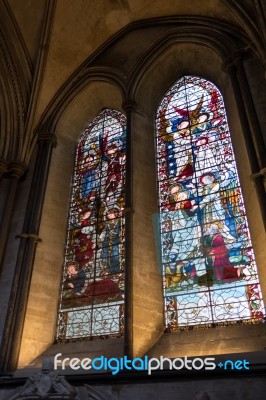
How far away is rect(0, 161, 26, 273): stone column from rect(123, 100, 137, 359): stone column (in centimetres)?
232

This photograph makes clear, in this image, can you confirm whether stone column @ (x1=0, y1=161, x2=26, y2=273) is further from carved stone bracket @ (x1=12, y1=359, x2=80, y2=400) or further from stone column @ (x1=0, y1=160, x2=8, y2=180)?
carved stone bracket @ (x1=12, y1=359, x2=80, y2=400)

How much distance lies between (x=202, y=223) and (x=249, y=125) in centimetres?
167

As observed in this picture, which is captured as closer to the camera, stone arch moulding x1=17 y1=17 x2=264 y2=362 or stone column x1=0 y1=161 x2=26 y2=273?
stone column x1=0 y1=161 x2=26 y2=273

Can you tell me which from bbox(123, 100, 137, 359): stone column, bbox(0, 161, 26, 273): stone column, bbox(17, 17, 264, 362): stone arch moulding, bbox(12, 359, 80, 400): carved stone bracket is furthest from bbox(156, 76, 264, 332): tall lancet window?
bbox(0, 161, 26, 273): stone column

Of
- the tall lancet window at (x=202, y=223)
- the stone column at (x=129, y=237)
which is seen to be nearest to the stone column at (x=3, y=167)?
the stone column at (x=129, y=237)

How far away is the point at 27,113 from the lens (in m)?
8.59

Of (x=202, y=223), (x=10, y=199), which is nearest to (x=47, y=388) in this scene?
(x=202, y=223)

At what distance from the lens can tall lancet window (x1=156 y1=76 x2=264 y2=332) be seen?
5414 mm

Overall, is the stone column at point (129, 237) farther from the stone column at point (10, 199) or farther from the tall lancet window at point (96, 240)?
the stone column at point (10, 199)

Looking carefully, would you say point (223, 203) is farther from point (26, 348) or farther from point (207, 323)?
point (26, 348)

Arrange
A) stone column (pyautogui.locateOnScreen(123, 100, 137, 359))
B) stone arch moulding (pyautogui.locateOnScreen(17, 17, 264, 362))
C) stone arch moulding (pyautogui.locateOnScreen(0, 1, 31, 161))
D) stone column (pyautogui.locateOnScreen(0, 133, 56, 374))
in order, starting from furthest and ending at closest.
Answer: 1. stone arch moulding (pyautogui.locateOnScreen(0, 1, 31, 161))
2. stone arch moulding (pyautogui.locateOnScreen(17, 17, 264, 362))
3. stone column (pyautogui.locateOnScreen(0, 133, 56, 374))
4. stone column (pyautogui.locateOnScreen(123, 100, 137, 359))

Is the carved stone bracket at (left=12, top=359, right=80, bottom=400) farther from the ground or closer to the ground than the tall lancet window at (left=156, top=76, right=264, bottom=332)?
closer to the ground

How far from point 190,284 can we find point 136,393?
172cm

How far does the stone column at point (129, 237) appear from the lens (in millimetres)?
5244
